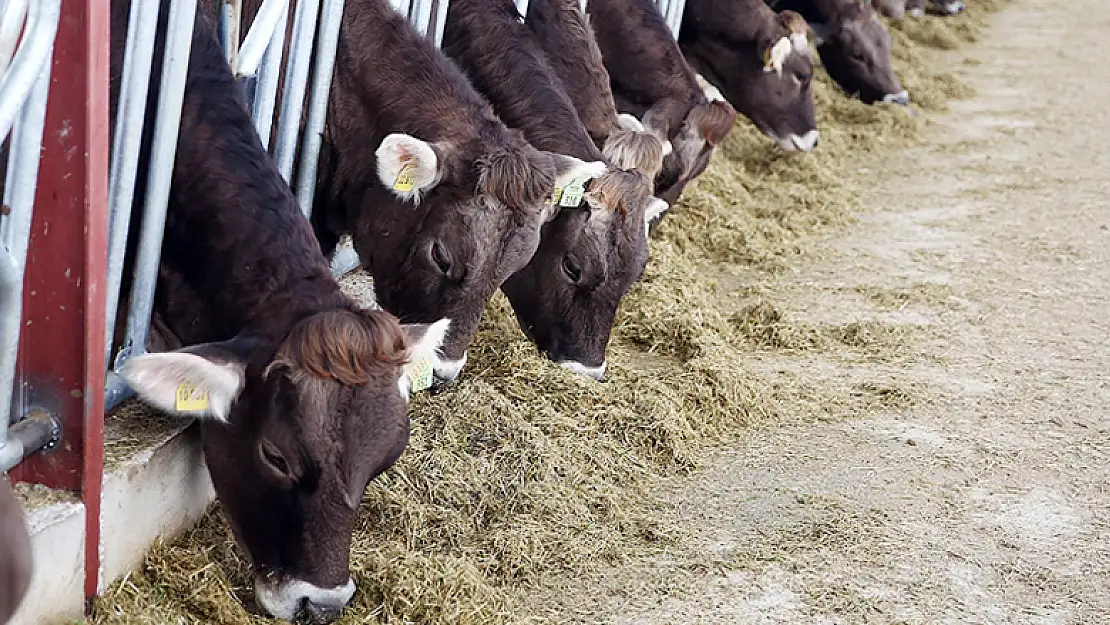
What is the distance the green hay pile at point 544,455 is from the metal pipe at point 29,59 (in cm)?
125

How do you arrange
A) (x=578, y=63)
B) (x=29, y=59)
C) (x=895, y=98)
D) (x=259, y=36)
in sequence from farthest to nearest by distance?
(x=895, y=98) < (x=578, y=63) < (x=259, y=36) < (x=29, y=59)

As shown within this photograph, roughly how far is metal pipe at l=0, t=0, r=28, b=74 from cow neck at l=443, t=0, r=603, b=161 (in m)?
2.47

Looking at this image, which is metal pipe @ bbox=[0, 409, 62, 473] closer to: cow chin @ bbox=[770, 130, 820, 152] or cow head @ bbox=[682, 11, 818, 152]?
cow head @ bbox=[682, 11, 818, 152]

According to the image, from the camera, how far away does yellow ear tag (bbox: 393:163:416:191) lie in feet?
13.8

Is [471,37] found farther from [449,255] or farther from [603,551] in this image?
[603,551]

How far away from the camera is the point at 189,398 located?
9.75ft

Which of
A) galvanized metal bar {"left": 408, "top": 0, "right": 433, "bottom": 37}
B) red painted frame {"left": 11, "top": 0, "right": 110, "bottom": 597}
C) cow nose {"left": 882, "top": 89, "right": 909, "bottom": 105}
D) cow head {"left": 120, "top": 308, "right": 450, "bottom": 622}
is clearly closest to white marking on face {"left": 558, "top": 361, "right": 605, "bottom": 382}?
galvanized metal bar {"left": 408, "top": 0, "right": 433, "bottom": 37}

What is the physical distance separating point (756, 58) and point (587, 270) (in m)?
3.58

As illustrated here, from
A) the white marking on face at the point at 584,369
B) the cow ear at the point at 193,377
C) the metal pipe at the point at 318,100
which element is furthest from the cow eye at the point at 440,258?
the cow ear at the point at 193,377

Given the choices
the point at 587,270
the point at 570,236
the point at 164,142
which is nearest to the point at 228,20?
the point at 164,142

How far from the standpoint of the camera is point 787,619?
3.75m

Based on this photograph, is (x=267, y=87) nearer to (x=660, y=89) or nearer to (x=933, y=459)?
(x=933, y=459)

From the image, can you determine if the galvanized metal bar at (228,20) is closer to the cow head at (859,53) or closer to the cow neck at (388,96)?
the cow neck at (388,96)

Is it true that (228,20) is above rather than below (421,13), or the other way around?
above
